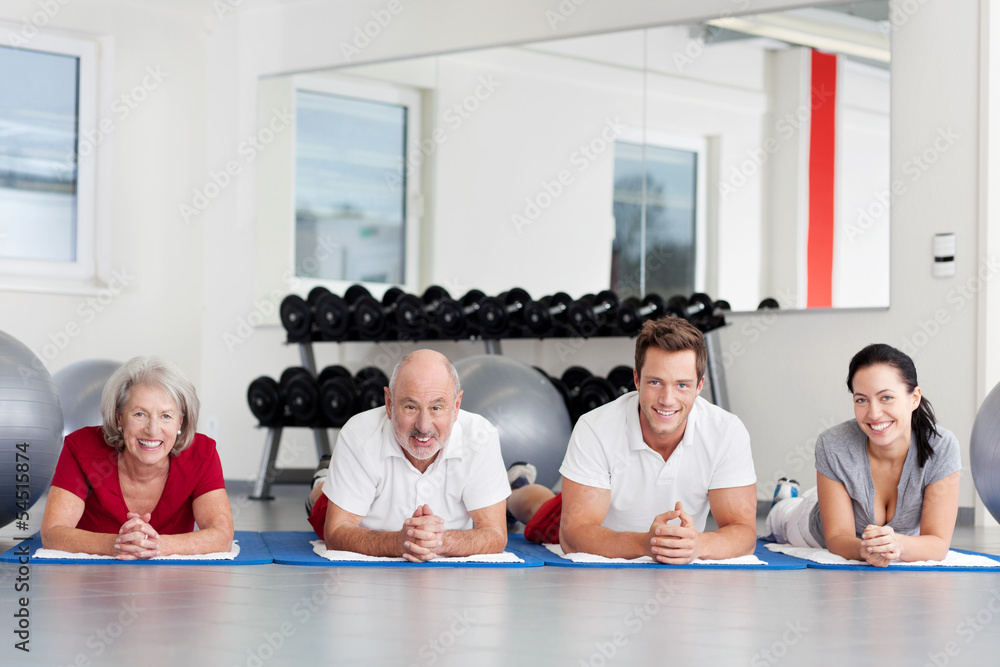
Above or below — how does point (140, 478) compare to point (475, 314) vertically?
below

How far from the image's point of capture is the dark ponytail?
308 centimetres

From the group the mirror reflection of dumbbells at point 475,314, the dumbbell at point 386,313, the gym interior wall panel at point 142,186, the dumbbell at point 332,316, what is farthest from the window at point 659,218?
the gym interior wall panel at point 142,186

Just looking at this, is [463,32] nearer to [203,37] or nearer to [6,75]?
[203,37]

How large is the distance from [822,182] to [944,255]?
26.5 inches

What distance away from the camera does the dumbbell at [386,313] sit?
5.93 meters

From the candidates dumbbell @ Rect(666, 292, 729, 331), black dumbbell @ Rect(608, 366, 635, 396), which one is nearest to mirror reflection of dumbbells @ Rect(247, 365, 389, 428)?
black dumbbell @ Rect(608, 366, 635, 396)

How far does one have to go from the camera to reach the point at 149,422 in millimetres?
2871

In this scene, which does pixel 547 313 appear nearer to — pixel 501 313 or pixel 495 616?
pixel 501 313

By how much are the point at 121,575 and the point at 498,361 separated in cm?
254

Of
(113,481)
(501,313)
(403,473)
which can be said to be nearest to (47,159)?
(501,313)

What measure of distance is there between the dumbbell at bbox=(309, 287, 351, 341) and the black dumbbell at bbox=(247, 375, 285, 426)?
A: 0.41m

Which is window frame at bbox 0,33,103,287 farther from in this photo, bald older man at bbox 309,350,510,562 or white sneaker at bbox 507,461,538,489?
bald older man at bbox 309,350,510,562

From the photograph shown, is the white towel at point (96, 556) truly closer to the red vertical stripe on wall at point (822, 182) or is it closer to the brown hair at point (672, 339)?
the brown hair at point (672, 339)

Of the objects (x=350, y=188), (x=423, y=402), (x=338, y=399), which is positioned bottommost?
(x=338, y=399)
